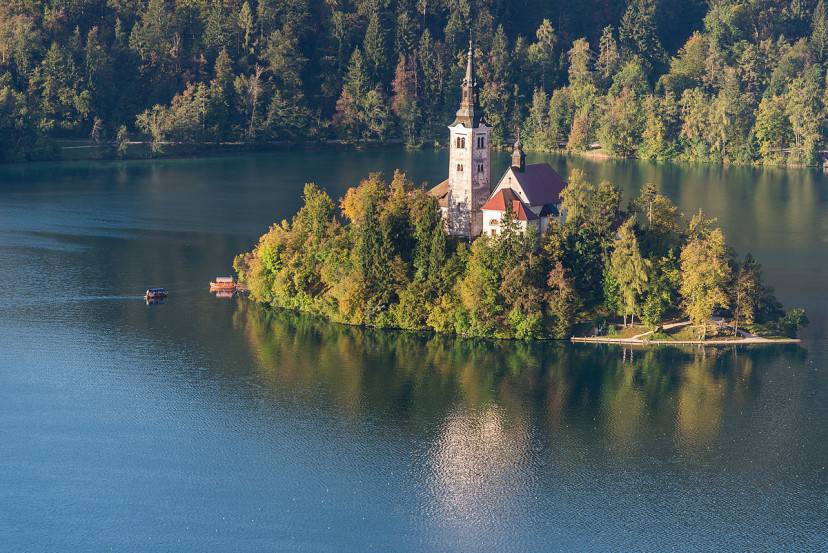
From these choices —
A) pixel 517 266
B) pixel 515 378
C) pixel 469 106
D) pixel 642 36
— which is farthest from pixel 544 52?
pixel 515 378

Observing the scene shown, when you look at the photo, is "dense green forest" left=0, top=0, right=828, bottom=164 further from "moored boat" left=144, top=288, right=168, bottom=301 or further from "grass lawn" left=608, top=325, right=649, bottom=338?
"grass lawn" left=608, top=325, right=649, bottom=338

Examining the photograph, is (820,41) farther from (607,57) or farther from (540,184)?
(540,184)

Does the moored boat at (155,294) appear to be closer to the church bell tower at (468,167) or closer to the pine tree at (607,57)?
the church bell tower at (468,167)

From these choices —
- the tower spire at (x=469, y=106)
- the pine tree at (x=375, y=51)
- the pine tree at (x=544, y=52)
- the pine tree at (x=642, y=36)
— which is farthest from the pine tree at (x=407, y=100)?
the tower spire at (x=469, y=106)

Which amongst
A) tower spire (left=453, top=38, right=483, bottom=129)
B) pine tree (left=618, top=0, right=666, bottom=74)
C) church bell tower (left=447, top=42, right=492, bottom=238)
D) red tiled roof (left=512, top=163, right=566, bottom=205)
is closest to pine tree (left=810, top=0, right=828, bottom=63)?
pine tree (left=618, top=0, right=666, bottom=74)

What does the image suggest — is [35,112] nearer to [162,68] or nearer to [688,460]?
[162,68]

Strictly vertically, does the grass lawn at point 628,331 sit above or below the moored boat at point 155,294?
below


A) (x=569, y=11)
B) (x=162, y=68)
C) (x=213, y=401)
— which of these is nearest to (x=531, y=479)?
(x=213, y=401)
